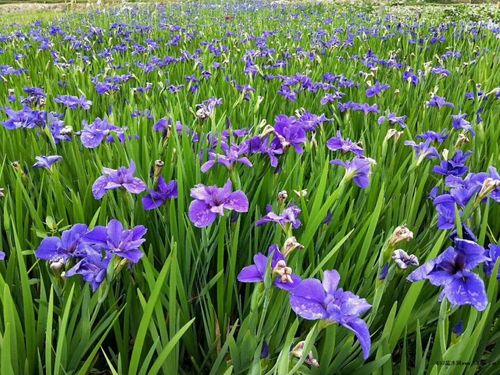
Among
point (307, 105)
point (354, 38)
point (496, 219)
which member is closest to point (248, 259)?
point (496, 219)

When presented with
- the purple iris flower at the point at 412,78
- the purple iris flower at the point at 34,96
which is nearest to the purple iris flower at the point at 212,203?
the purple iris flower at the point at 34,96

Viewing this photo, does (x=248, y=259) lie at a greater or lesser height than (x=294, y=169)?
lesser

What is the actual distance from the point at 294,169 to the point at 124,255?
2.63 feet

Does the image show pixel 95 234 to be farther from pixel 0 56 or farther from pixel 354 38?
pixel 354 38

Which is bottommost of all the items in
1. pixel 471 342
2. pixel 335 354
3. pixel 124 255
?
pixel 335 354

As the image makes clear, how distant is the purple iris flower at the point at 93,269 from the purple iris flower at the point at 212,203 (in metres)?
0.21

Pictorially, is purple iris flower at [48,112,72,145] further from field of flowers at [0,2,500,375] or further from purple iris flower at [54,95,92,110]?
purple iris flower at [54,95,92,110]

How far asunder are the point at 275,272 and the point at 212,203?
0.29 metres

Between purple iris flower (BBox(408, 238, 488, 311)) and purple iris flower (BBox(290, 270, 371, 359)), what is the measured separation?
0.43 feet

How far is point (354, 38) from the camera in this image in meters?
5.18

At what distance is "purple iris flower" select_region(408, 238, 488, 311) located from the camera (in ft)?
2.31

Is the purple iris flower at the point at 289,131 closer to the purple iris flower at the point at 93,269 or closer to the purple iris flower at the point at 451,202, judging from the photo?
the purple iris flower at the point at 451,202

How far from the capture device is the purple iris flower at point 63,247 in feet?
2.92

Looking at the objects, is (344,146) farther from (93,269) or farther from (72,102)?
(72,102)
